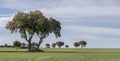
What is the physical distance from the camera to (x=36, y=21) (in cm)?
10200

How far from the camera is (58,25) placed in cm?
10694

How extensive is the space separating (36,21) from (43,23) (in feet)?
6.80

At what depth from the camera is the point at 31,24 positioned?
102375 mm

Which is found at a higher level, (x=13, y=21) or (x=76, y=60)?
(x=13, y=21)

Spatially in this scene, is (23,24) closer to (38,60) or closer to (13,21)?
(13,21)

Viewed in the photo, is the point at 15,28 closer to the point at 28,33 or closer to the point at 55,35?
the point at 28,33

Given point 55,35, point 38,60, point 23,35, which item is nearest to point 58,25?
point 55,35

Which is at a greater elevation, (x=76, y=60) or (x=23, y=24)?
(x=23, y=24)

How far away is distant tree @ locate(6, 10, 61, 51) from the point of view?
101 meters

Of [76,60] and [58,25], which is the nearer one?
[76,60]

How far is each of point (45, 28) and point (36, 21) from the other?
10.1 feet

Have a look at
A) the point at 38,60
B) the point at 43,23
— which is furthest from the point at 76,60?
the point at 43,23

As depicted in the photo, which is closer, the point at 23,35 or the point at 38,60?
the point at 38,60

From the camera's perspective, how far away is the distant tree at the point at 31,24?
10138 cm
